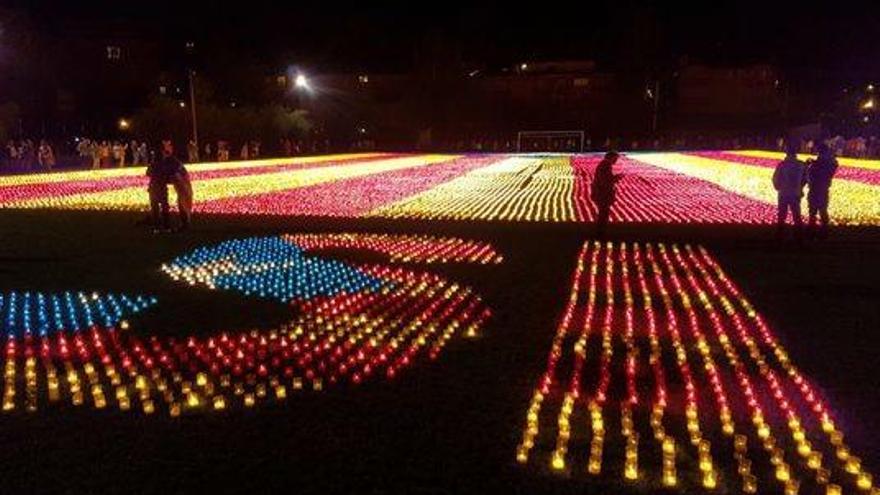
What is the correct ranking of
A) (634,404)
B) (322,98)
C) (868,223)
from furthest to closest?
1. (322,98)
2. (868,223)
3. (634,404)

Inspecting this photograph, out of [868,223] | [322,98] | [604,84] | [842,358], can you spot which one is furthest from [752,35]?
[842,358]

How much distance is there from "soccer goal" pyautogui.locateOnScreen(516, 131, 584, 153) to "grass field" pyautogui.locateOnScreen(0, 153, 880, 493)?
194 feet

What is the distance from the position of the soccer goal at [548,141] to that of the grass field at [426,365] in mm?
59194

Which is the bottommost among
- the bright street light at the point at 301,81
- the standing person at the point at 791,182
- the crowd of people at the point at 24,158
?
the crowd of people at the point at 24,158

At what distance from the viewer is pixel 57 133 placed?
61.8m

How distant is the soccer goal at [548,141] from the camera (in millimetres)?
79125

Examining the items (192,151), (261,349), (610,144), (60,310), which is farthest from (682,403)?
(610,144)

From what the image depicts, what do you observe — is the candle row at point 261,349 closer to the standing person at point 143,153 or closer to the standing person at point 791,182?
the standing person at point 791,182

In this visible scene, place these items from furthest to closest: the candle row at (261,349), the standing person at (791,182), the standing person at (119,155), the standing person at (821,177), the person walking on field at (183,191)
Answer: the standing person at (119,155) < the person walking on field at (183,191) < the standing person at (821,177) < the standing person at (791,182) < the candle row at (261,349)

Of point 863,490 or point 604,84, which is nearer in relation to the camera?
point 863,490

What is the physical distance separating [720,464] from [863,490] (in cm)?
87

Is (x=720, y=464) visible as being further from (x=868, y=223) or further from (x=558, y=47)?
(x=558, y=47)

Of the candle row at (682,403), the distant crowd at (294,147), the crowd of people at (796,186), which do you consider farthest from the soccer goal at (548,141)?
the candle row at (682,403)

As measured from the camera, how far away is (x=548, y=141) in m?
82.8
